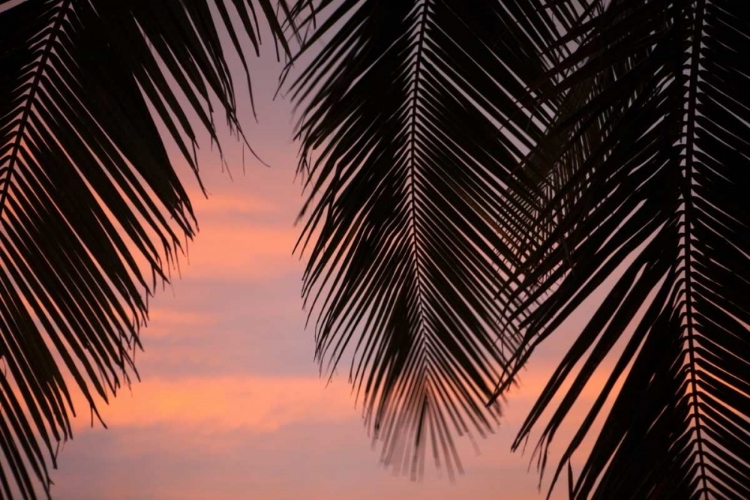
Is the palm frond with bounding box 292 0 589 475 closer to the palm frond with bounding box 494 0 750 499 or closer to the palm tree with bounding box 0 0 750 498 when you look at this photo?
the palm tree with bounding box 0 0 750 498

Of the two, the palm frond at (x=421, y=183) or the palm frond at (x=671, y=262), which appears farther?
the palm frond at (x=421, y=183)

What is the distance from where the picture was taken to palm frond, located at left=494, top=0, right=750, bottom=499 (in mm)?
658

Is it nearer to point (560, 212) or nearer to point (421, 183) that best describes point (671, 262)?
point (560, 212)

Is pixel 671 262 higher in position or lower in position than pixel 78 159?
lower

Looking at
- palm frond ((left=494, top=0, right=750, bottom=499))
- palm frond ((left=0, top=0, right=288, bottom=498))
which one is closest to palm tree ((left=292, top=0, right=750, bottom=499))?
palm frond ((left=494, top=0, right=750, bottom=499))

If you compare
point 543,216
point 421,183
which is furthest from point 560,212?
point 421,183

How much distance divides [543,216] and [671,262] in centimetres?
13

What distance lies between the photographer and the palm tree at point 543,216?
2.17 feet

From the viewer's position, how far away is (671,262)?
0.68 metres

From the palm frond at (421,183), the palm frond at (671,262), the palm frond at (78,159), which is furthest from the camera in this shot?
the palm frond at (421,183)

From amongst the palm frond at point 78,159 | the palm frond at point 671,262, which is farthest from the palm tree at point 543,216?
the palm frond at point 78,159

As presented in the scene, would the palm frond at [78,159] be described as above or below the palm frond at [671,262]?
above

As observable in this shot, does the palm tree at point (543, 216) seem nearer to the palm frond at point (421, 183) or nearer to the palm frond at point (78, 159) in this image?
the palm frond at point (421, 183)

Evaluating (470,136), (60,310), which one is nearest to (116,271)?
(60,310)
